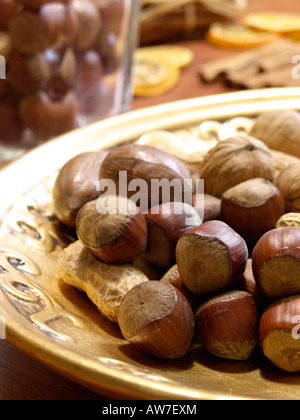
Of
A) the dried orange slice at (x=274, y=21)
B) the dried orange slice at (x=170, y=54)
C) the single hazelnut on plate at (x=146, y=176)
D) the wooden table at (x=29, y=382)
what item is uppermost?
the single hazelnut on plate at (x=146, y=176)

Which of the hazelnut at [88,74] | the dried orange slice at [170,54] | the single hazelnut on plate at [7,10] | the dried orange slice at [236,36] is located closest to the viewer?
the single hazelnut on plate at [7,10]

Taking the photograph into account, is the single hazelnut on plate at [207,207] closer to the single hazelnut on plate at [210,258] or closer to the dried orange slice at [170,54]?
the single hazelnut on plate at [210,258]

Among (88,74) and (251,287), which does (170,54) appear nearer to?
(88,74)

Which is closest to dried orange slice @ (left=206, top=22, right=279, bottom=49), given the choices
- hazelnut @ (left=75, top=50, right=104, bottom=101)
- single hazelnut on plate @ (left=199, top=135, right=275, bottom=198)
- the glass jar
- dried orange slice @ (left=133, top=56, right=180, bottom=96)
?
dried orange slice @ (left=133, top=56, right=180, bottom=96)


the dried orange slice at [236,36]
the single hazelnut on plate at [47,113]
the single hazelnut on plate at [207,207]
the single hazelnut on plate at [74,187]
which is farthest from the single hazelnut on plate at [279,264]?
the dried orange slice at [236,36]

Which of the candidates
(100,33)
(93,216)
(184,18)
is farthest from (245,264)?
(184,18)

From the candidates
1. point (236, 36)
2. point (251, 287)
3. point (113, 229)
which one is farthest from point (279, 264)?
point (236, 36)

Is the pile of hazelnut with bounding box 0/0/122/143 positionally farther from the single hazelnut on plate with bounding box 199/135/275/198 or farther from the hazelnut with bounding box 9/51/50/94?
the single hazelnut on plate with bounding box 199/135/275/198
